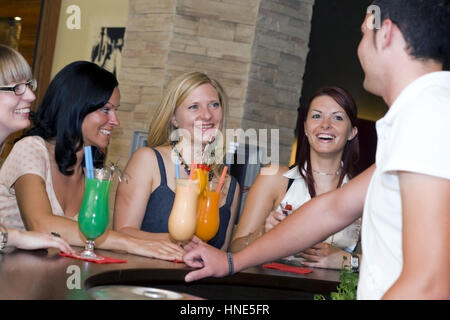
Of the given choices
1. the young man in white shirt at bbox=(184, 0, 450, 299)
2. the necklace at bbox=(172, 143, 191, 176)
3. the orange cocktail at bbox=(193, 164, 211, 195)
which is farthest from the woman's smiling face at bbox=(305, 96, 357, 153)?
the young man in white shirt at bbox=(184, 0, 450, 299)

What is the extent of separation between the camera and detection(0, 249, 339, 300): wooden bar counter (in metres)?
1.56

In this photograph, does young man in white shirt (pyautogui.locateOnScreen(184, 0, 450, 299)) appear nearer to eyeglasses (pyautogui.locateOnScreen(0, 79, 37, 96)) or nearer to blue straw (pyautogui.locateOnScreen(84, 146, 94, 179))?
blue straw (pyautogui.locateOnScreen(84, 146, 94, 179))

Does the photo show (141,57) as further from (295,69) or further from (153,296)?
(153,296)

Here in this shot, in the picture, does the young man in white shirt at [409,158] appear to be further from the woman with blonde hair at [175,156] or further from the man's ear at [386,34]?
the woman with blonde hair at [175,156]

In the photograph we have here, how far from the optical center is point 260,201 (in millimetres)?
3547

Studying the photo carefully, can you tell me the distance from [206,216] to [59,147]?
866mm

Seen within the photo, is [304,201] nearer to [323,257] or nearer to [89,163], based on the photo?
[323,257]

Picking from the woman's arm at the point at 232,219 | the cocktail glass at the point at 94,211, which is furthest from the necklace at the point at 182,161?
the cocktail glass at the point at 94,211

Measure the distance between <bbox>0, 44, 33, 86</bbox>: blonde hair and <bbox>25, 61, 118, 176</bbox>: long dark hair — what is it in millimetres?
460

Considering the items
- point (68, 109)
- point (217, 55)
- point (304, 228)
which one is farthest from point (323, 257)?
point (217, 55)

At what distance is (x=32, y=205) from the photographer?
8.55ft

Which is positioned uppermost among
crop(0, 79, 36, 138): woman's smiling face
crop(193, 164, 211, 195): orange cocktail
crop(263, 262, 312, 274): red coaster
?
crop(0, 79, 36, 138): woman's smiling face
